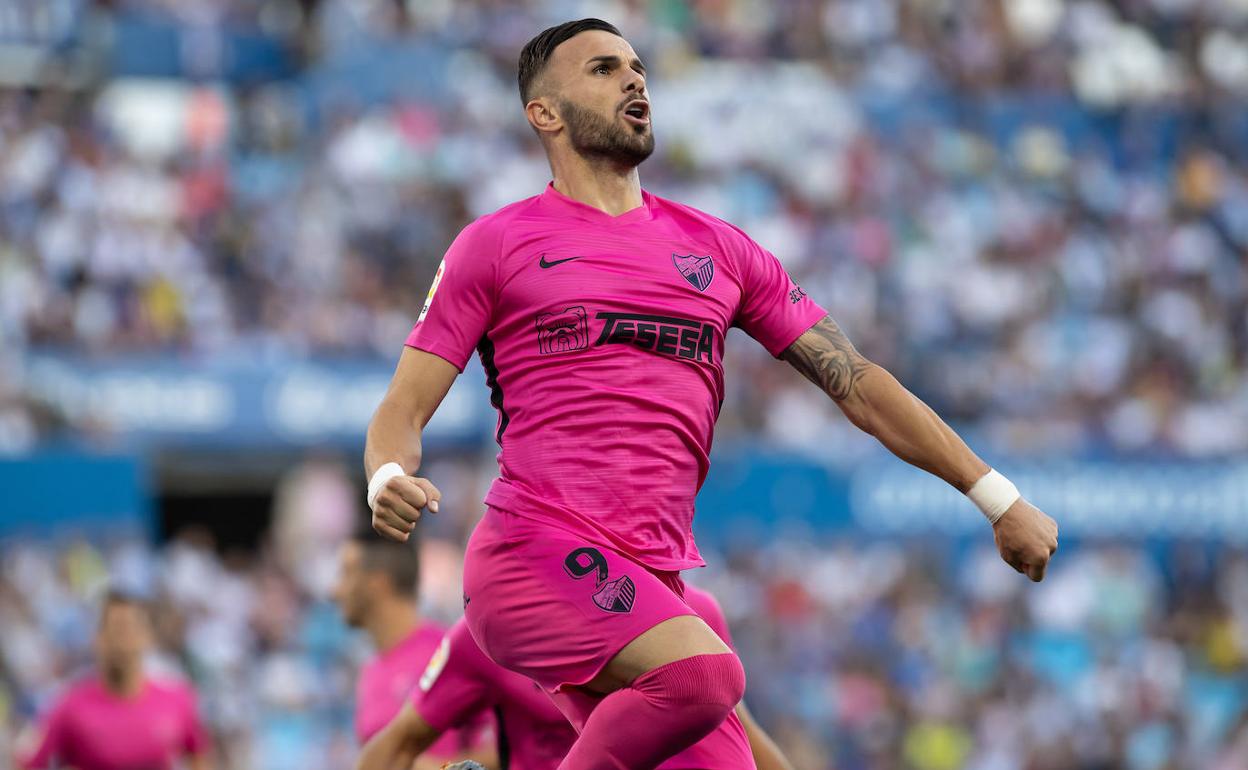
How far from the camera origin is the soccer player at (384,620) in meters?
6.53

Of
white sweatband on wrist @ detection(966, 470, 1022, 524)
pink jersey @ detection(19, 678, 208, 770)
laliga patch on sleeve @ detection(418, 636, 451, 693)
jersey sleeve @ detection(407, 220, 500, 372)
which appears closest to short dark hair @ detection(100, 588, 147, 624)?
pink jersey @ detection(19, 678, 208, 770)

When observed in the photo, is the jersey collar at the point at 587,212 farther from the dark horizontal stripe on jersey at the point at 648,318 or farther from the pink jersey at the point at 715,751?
the pink jersey at the point at 715,751

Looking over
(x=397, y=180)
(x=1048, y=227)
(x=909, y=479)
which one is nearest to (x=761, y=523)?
(x=909, y=479)

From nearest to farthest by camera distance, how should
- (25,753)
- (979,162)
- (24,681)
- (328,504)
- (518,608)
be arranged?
1. (518,608)
2. (25,753)
3. (24,681)
4. (328,504)
5. (979,162)

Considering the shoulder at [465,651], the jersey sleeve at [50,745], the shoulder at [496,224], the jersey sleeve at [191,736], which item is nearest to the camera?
the shoulder at [496,224]

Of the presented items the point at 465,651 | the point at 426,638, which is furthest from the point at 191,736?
the point at 465,651

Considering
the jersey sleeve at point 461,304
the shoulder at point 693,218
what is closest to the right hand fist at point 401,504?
the jersey sleeve at point 461,304

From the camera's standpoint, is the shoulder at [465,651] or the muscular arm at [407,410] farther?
the shoulder at [465,651]

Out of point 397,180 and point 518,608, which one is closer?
point 518,608

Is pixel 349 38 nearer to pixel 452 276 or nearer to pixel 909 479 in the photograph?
pixel 909 479

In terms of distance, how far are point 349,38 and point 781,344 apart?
1728 cm

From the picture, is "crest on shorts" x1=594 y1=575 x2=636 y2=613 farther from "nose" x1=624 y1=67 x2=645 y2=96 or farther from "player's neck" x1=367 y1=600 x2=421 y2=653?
"player's neck" x1=367 y1=600 x2=421 y2=653

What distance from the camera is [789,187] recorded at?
20.8 metres

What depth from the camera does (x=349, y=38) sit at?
21.3m
